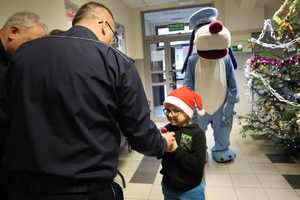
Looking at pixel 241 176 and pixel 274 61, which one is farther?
pixel 274 61

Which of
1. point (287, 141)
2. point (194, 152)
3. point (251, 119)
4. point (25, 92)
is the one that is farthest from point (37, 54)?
point (251, 119)

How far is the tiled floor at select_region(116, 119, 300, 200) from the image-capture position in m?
2.45

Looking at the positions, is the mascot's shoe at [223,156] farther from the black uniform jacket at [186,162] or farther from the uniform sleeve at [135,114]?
the uniform sleeve at [135,114]

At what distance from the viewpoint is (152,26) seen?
255 inches

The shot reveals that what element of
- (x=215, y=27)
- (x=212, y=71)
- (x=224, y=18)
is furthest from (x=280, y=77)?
(x=224, y=18)

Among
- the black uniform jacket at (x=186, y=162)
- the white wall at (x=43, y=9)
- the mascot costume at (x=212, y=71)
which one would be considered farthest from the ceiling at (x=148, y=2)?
the black uniform jacket at (x=186, y=162)

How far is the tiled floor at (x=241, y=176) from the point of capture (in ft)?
8.02

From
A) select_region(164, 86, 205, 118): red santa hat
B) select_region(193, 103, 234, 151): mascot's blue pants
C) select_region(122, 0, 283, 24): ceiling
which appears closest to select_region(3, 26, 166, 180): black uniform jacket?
select_region(164, 86, 205, 118): red santa hat

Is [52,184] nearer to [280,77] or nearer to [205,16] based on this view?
[205,16]

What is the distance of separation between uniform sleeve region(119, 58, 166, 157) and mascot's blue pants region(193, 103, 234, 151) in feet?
6.38

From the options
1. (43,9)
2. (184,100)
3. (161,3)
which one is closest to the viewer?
(184,100)

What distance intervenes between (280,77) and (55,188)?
9.16 feet

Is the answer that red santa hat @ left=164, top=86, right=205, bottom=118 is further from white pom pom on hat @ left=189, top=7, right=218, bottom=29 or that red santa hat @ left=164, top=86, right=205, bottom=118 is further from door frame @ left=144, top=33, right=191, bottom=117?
door frame @ left=144, top=33, right=191, bottom=117

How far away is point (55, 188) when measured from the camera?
2.99 ft
